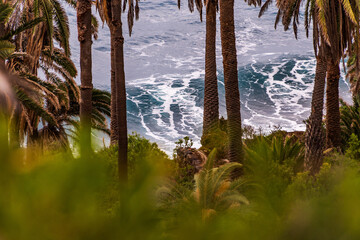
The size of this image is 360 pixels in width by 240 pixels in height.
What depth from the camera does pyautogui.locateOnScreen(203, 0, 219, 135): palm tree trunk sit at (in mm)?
18969

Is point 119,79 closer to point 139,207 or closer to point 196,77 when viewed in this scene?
point 139,207

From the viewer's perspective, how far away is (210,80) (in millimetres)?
19359

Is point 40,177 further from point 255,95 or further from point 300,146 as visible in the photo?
point 255,95

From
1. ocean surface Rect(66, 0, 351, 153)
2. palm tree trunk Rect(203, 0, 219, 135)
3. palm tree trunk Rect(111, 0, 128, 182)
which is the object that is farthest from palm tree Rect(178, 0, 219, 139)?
ocean surface Rect(66, 0, 351, 153)

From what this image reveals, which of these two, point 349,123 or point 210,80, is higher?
point 210,80

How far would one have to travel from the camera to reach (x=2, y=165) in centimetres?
72

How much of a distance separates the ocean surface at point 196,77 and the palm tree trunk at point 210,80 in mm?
61858

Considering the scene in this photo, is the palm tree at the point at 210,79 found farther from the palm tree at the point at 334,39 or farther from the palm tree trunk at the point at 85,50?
the palm tree trunk at the point at 85,50

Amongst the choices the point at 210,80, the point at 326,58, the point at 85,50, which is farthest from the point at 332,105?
the point at 85,50

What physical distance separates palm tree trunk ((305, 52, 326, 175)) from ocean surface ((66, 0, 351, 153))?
66.7 meters

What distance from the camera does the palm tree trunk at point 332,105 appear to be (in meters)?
16.0

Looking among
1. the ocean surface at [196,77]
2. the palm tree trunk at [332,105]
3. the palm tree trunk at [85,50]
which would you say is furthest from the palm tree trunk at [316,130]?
the ocean surface at [196,77]

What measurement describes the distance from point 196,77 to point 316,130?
332 feet

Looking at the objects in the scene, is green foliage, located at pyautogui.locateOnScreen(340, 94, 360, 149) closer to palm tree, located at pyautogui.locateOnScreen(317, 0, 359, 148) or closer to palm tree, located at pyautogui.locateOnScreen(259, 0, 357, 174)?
palm tree, located at pyautogui.locateOnScreen(317, 0, 359, 148)
